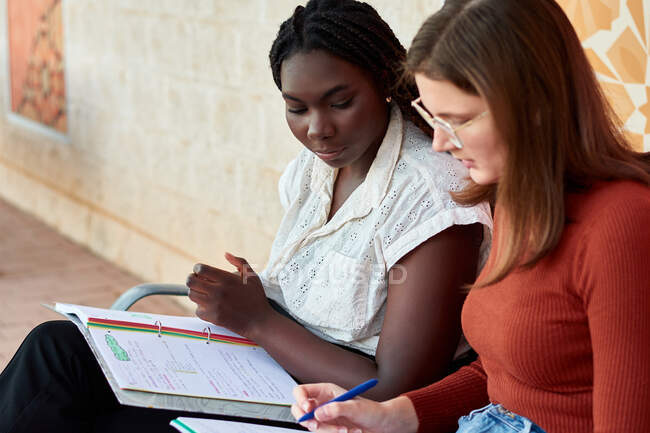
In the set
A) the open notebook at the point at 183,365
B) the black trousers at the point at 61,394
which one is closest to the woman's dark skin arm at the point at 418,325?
the open notebook at the point at 183,365

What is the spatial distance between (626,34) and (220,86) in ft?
7.37

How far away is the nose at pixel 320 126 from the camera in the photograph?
175 cm

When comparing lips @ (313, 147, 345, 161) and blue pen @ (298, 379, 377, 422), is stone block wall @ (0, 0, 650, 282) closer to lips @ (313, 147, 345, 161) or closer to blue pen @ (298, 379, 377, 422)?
lips @ (313, 147, 345, 161)

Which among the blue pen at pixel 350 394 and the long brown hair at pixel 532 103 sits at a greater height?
the long brown hair at pixel 532 103

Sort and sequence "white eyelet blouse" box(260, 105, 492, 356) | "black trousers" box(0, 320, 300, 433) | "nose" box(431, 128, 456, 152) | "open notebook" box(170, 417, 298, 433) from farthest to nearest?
1. "black trousers" box(0, 320, 300, 433)
2. "white eyelet blouse" box(260, 105, 492, 356)
3. "open notebook" box(170, 417, 298, 433)
4. "nose" box(431, 128, 456, 152)

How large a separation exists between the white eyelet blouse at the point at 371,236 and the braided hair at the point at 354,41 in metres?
0.07

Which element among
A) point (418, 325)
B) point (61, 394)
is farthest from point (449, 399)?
point (61, 394)

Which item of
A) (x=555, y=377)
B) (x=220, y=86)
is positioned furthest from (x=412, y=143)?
(x=220, y=86)

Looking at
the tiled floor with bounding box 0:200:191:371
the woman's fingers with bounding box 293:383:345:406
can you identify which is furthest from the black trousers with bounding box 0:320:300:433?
the tiled floor with bounding box 0:200:191:371

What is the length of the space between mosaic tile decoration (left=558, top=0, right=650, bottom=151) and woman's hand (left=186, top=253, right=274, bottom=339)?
2.84ft

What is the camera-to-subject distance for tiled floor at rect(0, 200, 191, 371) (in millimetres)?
4047

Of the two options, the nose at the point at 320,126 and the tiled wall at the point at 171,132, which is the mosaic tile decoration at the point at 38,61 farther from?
the nose at the point at 320,126

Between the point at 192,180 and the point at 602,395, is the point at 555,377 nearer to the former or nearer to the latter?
the point at 602,395

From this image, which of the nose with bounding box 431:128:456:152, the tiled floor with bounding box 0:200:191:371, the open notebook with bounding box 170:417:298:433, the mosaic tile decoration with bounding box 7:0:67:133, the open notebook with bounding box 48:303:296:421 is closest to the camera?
the nose with bounding box 431:128:456:152
